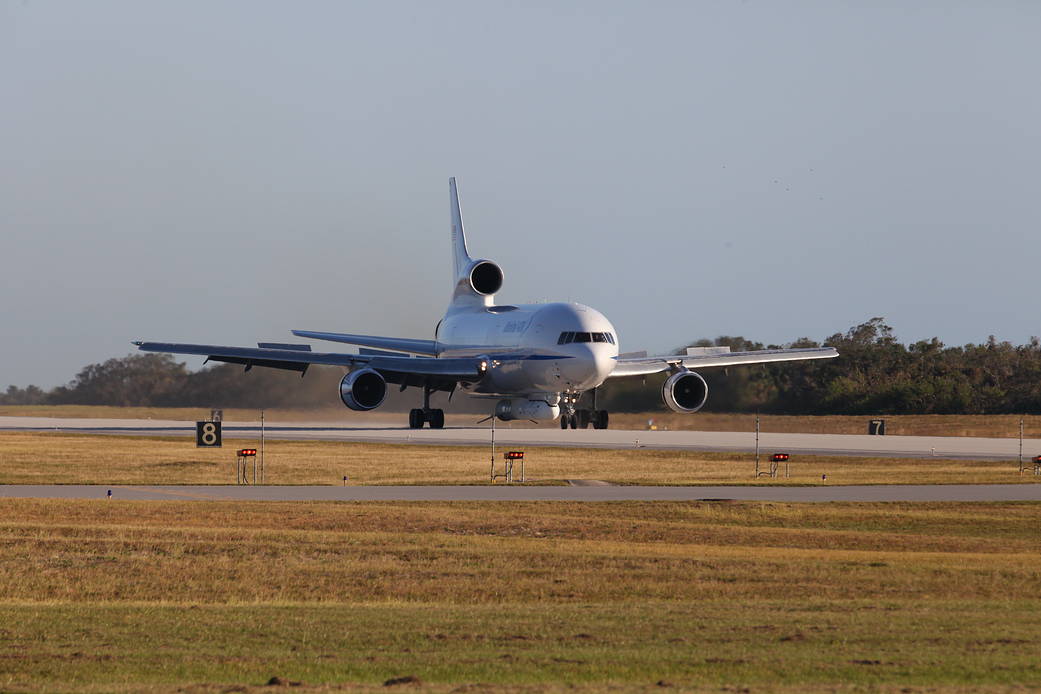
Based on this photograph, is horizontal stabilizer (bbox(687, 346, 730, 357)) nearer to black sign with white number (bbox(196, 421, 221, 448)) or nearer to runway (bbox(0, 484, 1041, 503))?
black sign with white number (bbox(196, 421, 221, 448))

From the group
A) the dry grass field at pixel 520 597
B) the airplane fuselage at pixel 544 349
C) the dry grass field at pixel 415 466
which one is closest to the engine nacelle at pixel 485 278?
the airplane fuselage at pixel 544 349

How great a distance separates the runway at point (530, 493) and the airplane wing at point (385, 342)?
1249 inches

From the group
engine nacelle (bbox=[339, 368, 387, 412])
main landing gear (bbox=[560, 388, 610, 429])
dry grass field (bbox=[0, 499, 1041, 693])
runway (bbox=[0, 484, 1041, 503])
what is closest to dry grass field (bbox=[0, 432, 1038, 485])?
runway (bbox=[0, 484, 1041, 503])

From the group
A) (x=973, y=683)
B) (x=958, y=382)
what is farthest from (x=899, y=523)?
(x=958, y=382)

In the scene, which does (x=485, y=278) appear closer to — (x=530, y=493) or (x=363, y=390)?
(x=363, y=390)

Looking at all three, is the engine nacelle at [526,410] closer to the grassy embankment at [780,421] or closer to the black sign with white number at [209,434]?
the grassy embankment at [780,421]

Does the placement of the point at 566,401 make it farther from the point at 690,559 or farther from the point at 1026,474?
the point at 690,559

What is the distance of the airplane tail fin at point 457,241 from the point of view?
79150mm

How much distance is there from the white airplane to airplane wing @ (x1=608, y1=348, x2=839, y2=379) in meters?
0.05

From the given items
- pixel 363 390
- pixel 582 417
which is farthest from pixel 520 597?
pixel 582 417

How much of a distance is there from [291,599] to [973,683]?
10.5 meters

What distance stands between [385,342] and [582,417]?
11.5 m

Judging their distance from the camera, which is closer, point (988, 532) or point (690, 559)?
point (690, 559)

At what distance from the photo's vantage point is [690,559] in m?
25.0
